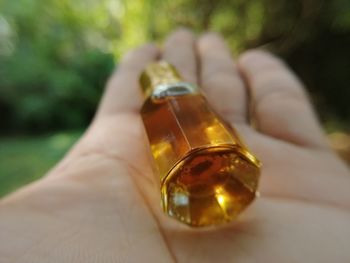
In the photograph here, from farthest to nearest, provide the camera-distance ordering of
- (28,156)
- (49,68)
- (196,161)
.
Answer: (49,68)
(28,156)
(196,161)

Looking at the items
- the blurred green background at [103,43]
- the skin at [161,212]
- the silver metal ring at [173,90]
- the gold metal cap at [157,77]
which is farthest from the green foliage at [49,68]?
the silver metal ring at [173,90]

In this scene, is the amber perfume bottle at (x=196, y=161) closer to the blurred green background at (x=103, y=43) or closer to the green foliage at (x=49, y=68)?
the blurred green background at (x=103, y=43)

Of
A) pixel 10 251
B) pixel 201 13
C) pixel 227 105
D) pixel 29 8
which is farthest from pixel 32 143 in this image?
pixel 10 251

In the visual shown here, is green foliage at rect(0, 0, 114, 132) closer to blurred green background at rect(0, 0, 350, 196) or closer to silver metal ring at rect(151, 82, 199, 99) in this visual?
blurred green background at rect(0, 0, 350, 196)

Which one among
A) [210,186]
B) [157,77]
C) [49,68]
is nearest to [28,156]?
[49,68]

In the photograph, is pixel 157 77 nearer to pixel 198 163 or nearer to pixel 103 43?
pixel 198 163

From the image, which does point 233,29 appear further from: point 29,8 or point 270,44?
point 29,8
